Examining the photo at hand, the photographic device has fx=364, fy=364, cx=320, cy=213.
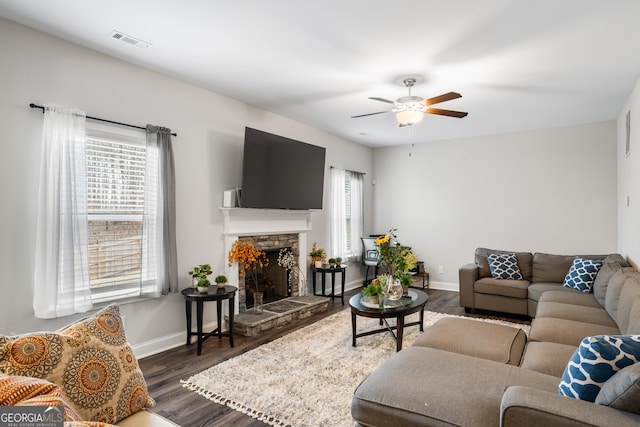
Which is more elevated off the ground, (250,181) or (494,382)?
(250,181)

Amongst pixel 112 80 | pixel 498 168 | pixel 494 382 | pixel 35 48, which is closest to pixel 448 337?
pixel 494 382

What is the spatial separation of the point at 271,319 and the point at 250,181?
159cm

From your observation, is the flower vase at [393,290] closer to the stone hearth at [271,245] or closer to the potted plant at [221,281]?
the stone hearth at [271,245]

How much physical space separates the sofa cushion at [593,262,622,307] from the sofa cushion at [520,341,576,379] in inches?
63.7

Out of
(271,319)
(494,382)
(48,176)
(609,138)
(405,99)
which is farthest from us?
(609,138)

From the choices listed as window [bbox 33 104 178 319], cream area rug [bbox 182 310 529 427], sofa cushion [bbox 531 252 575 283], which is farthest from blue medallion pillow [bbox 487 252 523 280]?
window [bbox 33 104 178 319]

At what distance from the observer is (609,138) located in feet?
17.1

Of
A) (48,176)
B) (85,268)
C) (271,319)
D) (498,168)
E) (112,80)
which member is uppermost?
(112,80)

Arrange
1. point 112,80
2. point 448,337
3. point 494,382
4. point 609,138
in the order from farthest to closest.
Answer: point 609,138 → point 112,80 → point 448,337 → point 494,382

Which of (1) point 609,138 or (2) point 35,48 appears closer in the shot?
(2) point 35,48

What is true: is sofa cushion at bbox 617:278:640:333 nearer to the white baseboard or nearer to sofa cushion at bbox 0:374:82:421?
sofa cushion at bbox 0:374:82:421

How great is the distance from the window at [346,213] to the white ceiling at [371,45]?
203 centimetres

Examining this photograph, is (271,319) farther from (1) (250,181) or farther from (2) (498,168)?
(2) (498,168)

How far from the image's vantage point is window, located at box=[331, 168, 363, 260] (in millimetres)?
6199
